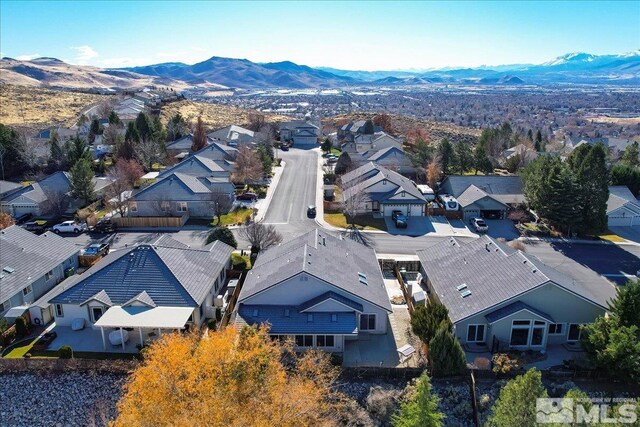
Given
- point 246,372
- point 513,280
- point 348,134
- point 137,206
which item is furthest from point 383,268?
point 348,134

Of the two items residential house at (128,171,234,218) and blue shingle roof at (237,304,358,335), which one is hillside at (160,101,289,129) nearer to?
residential house at (128,171,234,218)

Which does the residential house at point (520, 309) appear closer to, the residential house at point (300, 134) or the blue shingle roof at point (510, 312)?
the blue shingle roof at point (510, 312)

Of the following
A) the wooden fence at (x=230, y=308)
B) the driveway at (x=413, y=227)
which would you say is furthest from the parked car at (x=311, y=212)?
the wooden fence at (x=230, y=308)

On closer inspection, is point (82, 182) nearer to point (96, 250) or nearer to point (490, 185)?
point (96, 250)

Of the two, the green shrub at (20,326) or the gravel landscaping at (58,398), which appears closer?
the gravel landscaping at (58,398)

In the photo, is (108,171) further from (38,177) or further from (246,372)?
(246,372)

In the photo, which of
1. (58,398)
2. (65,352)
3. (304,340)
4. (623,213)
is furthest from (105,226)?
(623,213)
